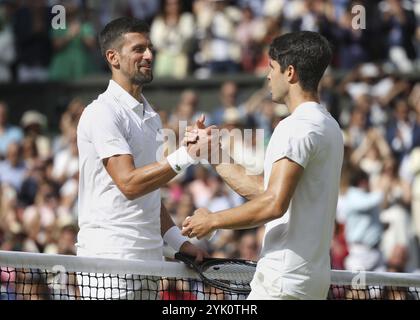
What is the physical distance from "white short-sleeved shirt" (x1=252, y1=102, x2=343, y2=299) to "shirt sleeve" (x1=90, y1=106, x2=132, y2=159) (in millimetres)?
1034

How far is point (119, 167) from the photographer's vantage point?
Result: 23.0 ft

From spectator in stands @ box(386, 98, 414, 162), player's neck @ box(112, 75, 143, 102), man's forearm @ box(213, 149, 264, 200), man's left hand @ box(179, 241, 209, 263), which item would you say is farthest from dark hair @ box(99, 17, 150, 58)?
spectator in stands @ box(386, 98, 414, 162)

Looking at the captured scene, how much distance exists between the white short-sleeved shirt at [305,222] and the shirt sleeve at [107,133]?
103 cm

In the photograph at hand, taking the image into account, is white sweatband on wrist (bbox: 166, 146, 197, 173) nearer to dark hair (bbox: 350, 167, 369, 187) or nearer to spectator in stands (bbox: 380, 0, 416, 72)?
dark hair (bbox: 350, 167, 369, 187)

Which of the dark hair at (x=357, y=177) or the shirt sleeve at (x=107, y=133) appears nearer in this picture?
the shirt sleeve at (x=107, y=133)

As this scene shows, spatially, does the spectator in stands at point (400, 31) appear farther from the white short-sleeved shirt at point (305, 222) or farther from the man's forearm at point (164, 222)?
the white short-sleeved shirt at point (305, 222)

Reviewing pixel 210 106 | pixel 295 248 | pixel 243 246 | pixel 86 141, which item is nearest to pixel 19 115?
pixel 210 106

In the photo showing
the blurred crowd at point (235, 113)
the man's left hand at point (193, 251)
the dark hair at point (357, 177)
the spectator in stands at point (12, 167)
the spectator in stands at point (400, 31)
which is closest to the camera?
the man's left hand at point (193, 251)

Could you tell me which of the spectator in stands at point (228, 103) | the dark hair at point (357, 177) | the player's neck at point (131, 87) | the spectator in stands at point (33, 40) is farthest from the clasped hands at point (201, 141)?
the spectator in stands at point (33, 40)

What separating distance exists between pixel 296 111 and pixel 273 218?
0.65 metres

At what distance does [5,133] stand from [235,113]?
136 inches

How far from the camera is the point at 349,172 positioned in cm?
1395

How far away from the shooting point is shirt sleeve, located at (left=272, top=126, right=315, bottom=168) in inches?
246

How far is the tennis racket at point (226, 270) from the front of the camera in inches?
287
